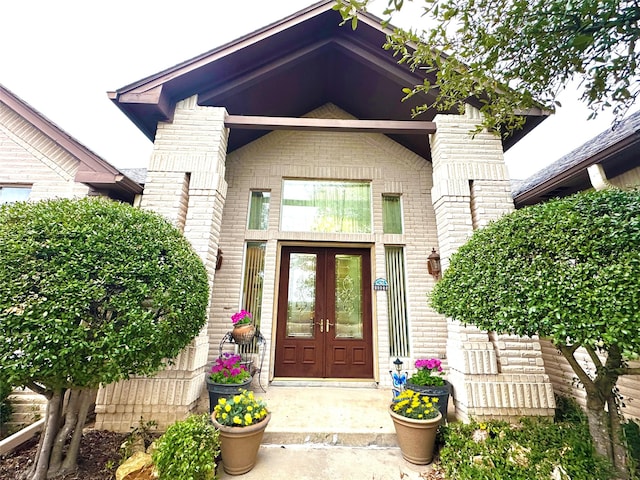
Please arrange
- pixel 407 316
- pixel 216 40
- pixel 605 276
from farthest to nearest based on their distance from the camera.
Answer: pixel 407 316, pixel 216 40, pixel 605 276

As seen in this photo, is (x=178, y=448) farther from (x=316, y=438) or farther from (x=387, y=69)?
(x=387, y=69)

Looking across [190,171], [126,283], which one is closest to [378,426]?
[126,283]

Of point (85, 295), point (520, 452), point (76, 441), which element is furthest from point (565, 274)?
point (76, 441)

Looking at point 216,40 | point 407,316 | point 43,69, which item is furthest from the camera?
point 43,69

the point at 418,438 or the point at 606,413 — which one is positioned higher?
the point at 606,413

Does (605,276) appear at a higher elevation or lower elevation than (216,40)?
lower

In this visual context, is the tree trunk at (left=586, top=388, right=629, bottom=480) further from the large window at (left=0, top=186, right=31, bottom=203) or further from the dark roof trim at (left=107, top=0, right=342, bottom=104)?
the large window at (left=0, top=186, right=31, bottom=203)

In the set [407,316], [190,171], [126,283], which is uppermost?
[190,171]

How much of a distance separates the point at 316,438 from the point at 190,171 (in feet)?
11.7

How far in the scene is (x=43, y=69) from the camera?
851cm

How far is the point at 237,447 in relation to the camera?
8.09ft

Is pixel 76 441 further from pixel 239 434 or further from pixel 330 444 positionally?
pixel 330 444

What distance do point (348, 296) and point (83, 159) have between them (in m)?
4.73

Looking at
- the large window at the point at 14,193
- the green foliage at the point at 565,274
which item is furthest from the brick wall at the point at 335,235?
the large window at the point at 14,193
